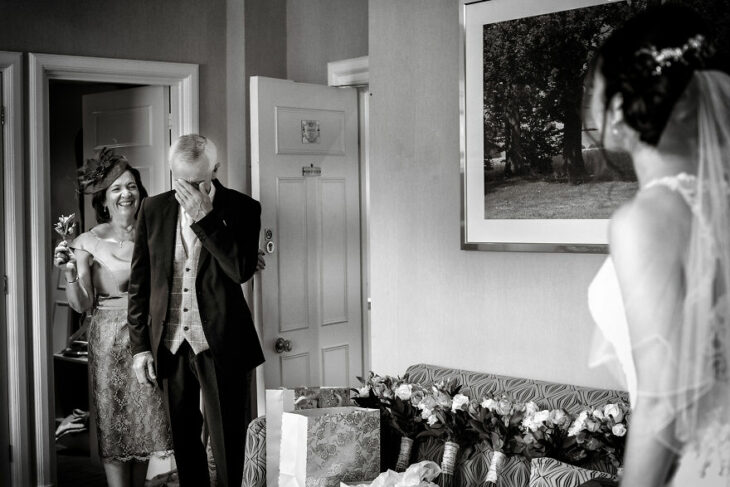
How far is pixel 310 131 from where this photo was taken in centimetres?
445

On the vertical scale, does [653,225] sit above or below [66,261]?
above

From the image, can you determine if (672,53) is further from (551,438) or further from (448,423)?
(448,423)

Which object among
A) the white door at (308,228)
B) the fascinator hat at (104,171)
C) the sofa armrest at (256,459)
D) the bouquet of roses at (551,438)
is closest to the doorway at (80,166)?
the fascinator hat at (104,171)

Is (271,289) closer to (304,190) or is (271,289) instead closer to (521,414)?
(304,190)

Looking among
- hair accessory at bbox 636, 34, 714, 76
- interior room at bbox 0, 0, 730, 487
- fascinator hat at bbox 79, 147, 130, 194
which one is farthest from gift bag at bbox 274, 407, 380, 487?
fascinator hat at bbox 79, 147, 130, 194

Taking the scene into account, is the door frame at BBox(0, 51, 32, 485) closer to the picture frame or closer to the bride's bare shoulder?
the picture frame

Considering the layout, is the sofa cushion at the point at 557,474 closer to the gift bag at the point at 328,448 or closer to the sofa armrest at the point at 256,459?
the gift bag at the point at 328,448

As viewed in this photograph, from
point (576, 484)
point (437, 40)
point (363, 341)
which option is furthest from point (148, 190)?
point (576, 484)

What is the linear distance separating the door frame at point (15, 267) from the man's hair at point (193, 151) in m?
0.99

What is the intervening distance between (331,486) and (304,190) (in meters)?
2.17

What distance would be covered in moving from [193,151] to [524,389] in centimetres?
165

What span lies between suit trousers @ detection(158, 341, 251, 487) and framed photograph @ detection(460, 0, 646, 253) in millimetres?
1149

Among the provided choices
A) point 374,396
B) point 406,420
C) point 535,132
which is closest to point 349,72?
point 535,132

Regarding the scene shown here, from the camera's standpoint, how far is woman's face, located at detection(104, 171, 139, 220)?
3.95 metres
